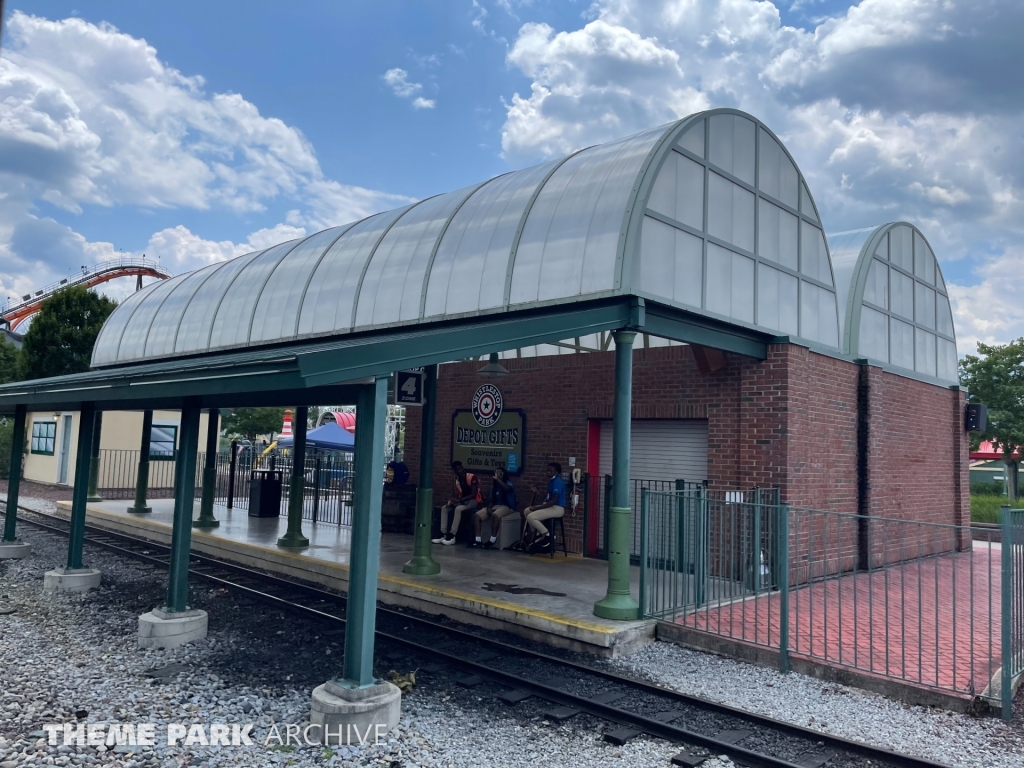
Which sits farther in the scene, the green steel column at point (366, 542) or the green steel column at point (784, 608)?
the green steel column at point (784, 608)

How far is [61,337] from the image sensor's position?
28641 millimetres

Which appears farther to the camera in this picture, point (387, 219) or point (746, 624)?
point (387, 219)

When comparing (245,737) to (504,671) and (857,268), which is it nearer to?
(504,671)

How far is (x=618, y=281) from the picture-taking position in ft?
27.6

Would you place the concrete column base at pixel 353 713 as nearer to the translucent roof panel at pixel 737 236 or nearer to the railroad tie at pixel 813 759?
the railroad tie at pixel 813 759

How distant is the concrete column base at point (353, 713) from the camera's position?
5.32 meters

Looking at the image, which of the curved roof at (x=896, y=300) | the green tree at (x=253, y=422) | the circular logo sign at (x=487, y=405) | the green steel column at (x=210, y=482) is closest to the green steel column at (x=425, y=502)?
the circular logo sign at (x=487, y=405)

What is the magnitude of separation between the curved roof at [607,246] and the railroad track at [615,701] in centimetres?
401

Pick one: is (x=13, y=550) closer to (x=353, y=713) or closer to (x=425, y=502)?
(x=425, y=502)

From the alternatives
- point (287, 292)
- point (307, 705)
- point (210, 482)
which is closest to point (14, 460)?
point (210, 482)

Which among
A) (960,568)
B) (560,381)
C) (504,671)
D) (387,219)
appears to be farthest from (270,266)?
(960,568)

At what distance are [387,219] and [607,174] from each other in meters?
5.53

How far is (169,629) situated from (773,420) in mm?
7858

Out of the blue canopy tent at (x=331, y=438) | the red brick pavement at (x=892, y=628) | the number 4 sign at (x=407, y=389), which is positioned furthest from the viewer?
the blue canopy tent at (x=331, y=438)
